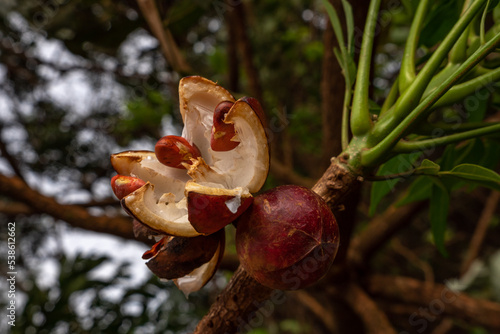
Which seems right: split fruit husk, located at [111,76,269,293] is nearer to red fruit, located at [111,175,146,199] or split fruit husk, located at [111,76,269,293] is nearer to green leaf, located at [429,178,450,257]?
red fruit, located at [111,175,146,199]

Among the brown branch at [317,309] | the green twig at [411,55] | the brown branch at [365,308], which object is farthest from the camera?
the brown branch at [317,309]

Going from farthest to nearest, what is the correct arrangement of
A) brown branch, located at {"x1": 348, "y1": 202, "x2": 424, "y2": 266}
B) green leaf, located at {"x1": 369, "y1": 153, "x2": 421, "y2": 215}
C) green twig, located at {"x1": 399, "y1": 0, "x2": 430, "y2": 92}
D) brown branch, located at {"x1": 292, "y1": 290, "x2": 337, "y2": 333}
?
brown branch, located at {"x1": 292, "y1": 290, "x2": 337, "y2": 333}, brown branch, located at {"x1": 348, "y1": 202, "x2": 424, "y2": 266}, green leaf, located at {"x1": 369, "y1": 153, "x2": 421, "y2": 215}, green twig, located at {"x1": 399, "y1": 0, "x2": 430, "y2": 92}

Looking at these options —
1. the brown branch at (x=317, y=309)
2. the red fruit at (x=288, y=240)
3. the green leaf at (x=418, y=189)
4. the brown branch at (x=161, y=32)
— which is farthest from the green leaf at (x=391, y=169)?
the brown branch at (x=317, y=309)

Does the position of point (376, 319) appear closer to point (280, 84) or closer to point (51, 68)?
point (280, 84)

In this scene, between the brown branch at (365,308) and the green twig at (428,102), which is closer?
the green twig at (428,102)

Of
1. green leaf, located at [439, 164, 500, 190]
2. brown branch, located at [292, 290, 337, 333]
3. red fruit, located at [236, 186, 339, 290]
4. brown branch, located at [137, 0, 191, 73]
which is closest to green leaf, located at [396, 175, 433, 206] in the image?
green leaf, located at [439, 164, 500, 190]

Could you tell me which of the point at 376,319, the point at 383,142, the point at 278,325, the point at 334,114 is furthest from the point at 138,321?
the point at 278,325

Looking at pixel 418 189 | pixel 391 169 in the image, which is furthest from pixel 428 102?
pixel 418 189

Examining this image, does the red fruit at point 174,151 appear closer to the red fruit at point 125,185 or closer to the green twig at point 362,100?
the red fruit at point 125,185
